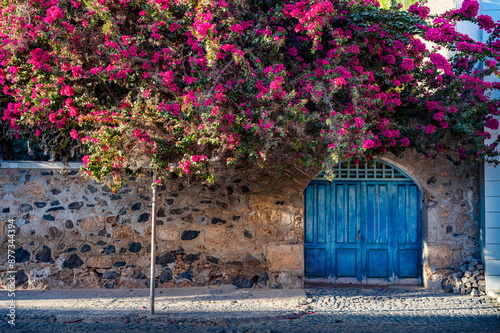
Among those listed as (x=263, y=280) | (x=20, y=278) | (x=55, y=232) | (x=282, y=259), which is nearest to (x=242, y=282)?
(x=263, y=280)

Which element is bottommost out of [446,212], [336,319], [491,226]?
[336,319]

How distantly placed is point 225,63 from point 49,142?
3.12 m

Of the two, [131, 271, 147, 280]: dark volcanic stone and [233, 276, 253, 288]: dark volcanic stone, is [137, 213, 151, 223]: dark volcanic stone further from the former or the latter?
[233, 276, 253, 288]: dark volcanic stone

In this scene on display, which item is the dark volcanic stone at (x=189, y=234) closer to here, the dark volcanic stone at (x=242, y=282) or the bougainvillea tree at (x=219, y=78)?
the dark volcanic stone at (x=242, y=282)

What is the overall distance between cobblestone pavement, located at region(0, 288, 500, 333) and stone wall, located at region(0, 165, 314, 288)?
77cm

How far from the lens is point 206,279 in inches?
248

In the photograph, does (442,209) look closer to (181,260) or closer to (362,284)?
(362,284)

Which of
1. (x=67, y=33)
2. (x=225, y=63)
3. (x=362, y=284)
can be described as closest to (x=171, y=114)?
(x=225, y=63)

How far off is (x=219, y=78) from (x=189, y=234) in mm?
2630

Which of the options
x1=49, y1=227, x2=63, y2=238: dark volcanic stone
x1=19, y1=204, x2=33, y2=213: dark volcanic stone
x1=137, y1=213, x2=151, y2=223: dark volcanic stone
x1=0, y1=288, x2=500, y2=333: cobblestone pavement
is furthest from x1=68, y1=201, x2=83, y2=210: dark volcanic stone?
x1=0, y1=288, x2=500, y2=333: cobblestone pavement

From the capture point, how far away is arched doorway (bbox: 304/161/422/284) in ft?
21.8

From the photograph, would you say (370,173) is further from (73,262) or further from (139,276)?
(73,262)

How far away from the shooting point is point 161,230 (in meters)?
6.28

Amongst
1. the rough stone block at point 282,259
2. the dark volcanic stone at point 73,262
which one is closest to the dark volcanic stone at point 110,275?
the dark volcanic stone at point 73,262
